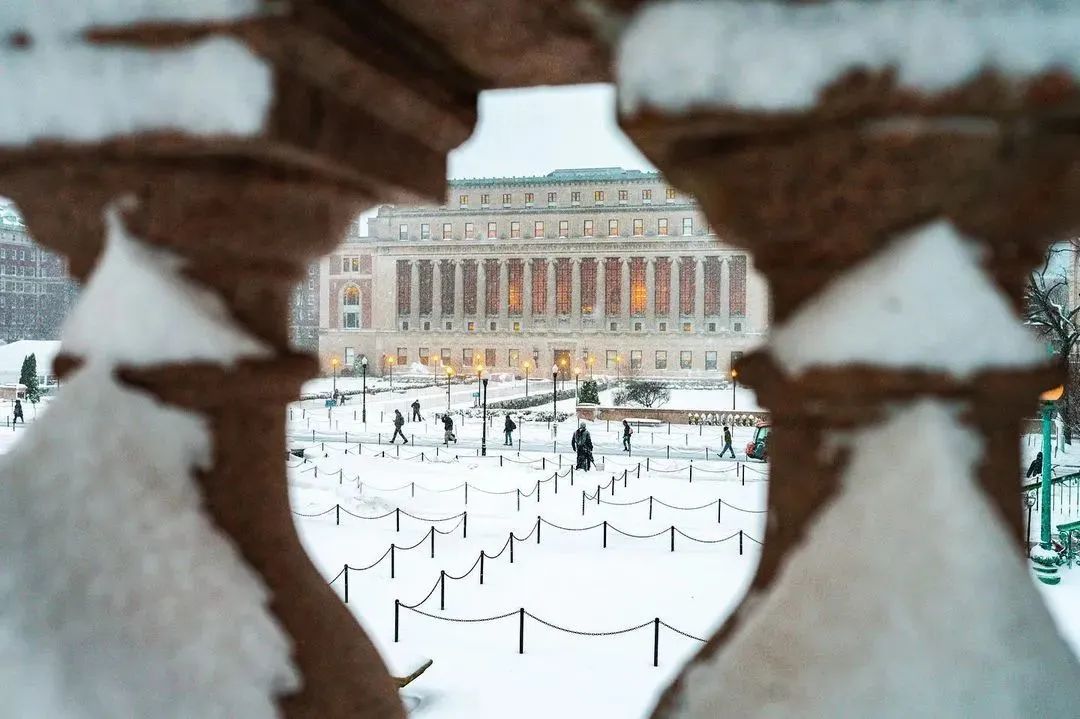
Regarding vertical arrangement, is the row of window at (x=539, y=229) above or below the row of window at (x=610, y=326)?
above

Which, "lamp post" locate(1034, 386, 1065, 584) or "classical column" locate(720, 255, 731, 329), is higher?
"classical column" locate(720, 255, 731, 329)

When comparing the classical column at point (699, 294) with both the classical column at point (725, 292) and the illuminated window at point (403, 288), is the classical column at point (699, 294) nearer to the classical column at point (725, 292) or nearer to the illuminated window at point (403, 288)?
the classical column at point (725, 292)

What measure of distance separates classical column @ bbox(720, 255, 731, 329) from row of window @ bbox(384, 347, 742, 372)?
326 cm

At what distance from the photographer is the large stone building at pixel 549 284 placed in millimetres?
73312

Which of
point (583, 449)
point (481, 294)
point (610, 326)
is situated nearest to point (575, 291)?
point (610, 326)

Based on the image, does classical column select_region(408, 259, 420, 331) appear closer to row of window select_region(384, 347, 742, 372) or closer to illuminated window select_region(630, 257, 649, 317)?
row of window select_region(384, 347, 742, 372)

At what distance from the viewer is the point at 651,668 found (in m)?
8.39

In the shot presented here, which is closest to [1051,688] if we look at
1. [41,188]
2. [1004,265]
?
[1004,265]

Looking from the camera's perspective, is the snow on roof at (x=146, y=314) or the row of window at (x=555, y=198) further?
the row of window at (x=555, y=198)

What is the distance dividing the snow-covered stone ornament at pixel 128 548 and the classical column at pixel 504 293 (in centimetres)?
7579

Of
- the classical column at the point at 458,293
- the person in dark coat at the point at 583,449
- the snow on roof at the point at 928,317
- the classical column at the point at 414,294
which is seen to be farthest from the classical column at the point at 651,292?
the snow on roof at the point at 928,317

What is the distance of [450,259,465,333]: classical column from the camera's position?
7812cm

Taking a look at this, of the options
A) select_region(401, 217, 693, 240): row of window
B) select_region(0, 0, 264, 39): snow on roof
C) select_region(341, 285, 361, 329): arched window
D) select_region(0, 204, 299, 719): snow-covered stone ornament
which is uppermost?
select_region(401, 217, 693, 240): row of window

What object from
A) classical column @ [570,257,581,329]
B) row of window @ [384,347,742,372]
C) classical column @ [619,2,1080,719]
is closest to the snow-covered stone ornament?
classical column @ [619,2,1080,719]
